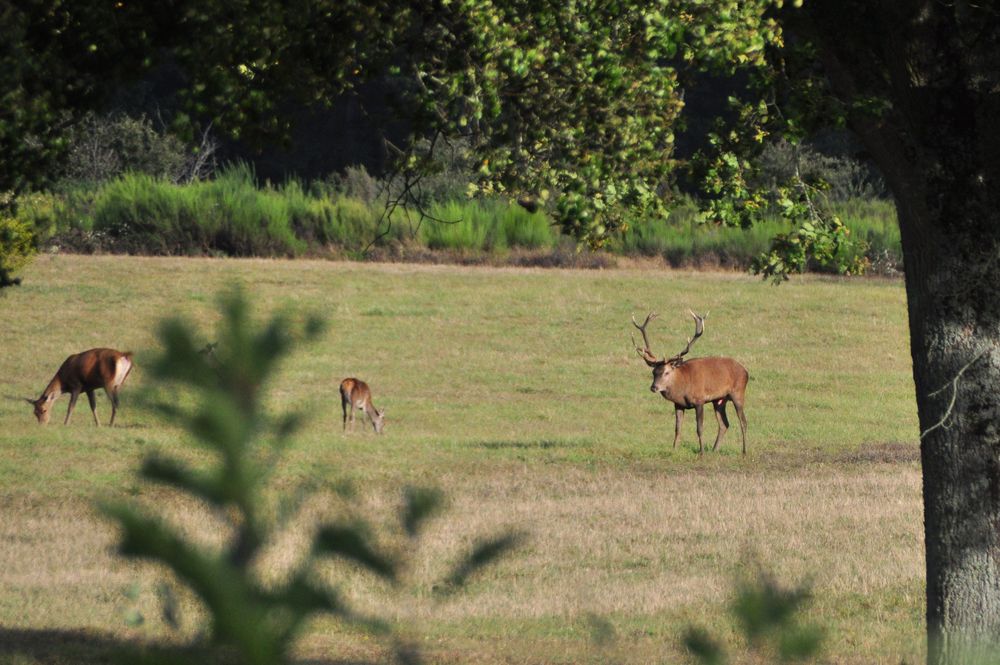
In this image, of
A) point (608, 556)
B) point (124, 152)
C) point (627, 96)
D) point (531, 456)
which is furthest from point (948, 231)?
point (124, 152)

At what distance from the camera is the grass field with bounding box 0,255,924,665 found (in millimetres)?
7418

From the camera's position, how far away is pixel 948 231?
733 cm

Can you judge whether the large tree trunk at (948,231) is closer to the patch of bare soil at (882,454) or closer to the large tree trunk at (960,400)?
the large tree trunk at (960,400)

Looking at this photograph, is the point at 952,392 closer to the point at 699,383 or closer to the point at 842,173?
the point at 699,383

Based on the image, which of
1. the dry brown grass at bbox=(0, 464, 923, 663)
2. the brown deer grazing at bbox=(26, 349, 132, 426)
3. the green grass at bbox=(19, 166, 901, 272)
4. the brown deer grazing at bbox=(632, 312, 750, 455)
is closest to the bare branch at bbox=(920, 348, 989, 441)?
the dry brown grass at bbox=(0, 464, 923, 663)

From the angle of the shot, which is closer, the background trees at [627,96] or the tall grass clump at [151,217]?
the background trees at [627,96]

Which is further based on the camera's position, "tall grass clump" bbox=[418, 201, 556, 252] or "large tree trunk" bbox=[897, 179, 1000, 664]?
"tall grass clump" bbox=[418, 201, 556, 252]

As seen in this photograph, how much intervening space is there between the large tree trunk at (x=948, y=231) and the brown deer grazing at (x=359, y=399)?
44.3 ft

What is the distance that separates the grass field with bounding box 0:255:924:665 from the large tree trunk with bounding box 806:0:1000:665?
1.34 m

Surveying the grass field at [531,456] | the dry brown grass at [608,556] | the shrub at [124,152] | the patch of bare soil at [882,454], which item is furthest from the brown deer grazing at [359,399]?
the shrub at [124,152]

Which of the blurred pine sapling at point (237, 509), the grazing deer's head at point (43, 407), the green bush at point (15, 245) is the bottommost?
the grazing deer's head at point (43, 407)

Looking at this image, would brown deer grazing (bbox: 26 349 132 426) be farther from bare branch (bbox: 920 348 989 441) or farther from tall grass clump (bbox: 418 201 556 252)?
tall grass clump (bbox: 418 201 556 252)

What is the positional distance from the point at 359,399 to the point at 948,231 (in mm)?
14501

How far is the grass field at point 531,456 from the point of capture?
292 inches
